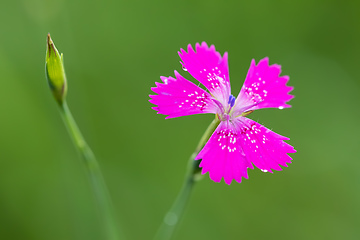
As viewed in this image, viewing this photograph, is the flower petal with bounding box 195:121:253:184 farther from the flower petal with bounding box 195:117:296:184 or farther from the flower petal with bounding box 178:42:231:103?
the flower petal with bounding box 178:42:231:103

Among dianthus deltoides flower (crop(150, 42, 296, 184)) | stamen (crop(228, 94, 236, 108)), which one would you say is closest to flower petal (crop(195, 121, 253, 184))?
dianthus deltoides flower (crop(150, 42, 296, 184))

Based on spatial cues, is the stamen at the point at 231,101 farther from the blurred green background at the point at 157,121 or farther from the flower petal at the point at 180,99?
the blurred green background at the point at 157,121

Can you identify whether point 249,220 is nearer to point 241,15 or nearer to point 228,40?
point 228,40

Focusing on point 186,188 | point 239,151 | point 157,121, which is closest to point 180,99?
point 239,151

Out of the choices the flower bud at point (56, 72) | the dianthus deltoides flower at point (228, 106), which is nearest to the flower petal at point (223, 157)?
the dianthus deltoides flower at point (228, 106)

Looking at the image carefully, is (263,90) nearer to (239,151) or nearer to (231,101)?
(231,101)

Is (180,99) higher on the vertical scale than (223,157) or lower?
higher
